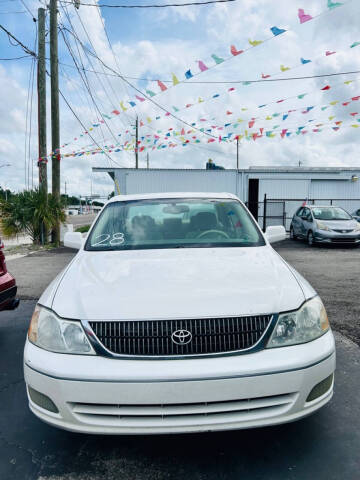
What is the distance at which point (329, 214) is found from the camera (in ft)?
45.5

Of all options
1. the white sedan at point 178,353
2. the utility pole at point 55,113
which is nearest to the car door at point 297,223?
the utility pole at point 55,113

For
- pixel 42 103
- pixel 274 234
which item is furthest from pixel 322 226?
pixel 42 103

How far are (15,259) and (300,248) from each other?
8862 mm

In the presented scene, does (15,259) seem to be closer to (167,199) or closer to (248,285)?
(167,199)

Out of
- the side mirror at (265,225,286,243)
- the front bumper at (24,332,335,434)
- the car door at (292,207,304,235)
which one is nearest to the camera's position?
the front bumper at (24,332,335,434)

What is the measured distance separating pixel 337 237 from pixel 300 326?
11468mm

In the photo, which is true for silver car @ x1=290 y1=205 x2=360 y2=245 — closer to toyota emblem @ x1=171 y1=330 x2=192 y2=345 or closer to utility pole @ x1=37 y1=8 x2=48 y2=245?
utility pole @ x1=37 y1=8 x2=48 y2=245

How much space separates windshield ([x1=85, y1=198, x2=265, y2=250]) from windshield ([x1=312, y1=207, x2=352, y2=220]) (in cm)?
1089

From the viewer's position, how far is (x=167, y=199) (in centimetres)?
387

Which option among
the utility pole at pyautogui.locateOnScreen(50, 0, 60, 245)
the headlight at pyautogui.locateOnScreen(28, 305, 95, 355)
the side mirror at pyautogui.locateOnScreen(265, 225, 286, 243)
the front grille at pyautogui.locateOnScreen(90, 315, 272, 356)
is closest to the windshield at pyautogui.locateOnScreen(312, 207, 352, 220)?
the utility pole at pyautogui.locateOnScreen(50, 0, 60, 245)

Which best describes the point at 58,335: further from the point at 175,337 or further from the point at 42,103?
the point at 42,103

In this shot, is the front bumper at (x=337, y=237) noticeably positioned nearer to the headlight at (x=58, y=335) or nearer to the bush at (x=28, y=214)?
the bush at (x=28, y=214)

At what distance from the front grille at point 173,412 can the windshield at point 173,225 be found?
1.49 m

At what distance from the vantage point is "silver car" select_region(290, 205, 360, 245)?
1270 cm
